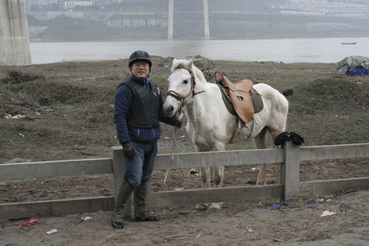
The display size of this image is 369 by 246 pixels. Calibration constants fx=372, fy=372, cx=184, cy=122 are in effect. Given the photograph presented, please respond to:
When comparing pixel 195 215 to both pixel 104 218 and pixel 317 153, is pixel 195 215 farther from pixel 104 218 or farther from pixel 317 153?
pixel 317 153

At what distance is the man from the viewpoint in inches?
159

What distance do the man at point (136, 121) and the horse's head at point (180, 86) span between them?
184mm

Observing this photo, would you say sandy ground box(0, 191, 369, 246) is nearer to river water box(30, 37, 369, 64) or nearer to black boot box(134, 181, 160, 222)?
black boot box(134, 181, 160, 222)

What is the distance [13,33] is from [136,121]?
36.8 meters

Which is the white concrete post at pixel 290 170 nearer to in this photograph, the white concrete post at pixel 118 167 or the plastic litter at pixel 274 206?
the plastic litter at pixel 274 206

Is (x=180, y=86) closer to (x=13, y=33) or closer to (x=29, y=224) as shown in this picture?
(x=29, y=224)

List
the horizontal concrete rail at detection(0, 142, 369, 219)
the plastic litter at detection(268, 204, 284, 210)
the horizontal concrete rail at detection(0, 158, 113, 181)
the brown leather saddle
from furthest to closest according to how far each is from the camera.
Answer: the brown leather saddle, the plastic litter at detection(268, 204, 284, 210), the horizontal concrete rail at detection(0, 142, 369, 219), the horizontal concrete rail at detection(0, 158, 113, 181)

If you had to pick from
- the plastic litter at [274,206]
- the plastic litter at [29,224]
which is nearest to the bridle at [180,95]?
the plastic litter at [274,206]

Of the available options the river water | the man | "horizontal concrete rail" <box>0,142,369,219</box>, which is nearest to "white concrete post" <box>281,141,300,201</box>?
"horizontal concrete rail" <box>0,142,369,219</box>

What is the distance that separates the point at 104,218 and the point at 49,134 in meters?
6.20

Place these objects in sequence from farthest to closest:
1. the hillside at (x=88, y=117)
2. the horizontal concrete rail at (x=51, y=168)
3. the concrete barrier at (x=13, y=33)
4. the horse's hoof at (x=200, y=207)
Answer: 1. the concrete barrier at (x=13, y=33)
2. the hillside at (x=88, y=117)
3. the horse's hoof at (x=200, y=207)
4. the horizontal concrete rail at (x=51, y=168)

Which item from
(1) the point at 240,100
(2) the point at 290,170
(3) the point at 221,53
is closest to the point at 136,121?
(1) the point at 240,100

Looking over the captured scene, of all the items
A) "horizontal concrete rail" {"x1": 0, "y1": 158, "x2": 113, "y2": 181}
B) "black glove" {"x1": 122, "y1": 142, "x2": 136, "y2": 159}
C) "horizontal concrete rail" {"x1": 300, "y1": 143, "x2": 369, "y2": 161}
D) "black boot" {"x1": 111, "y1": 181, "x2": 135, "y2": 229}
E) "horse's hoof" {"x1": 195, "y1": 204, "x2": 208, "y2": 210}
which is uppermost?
"black glove" {"x1": 122, "y1": 142, "x2": 136, "y2": 159}

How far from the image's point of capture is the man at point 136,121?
4043mm
